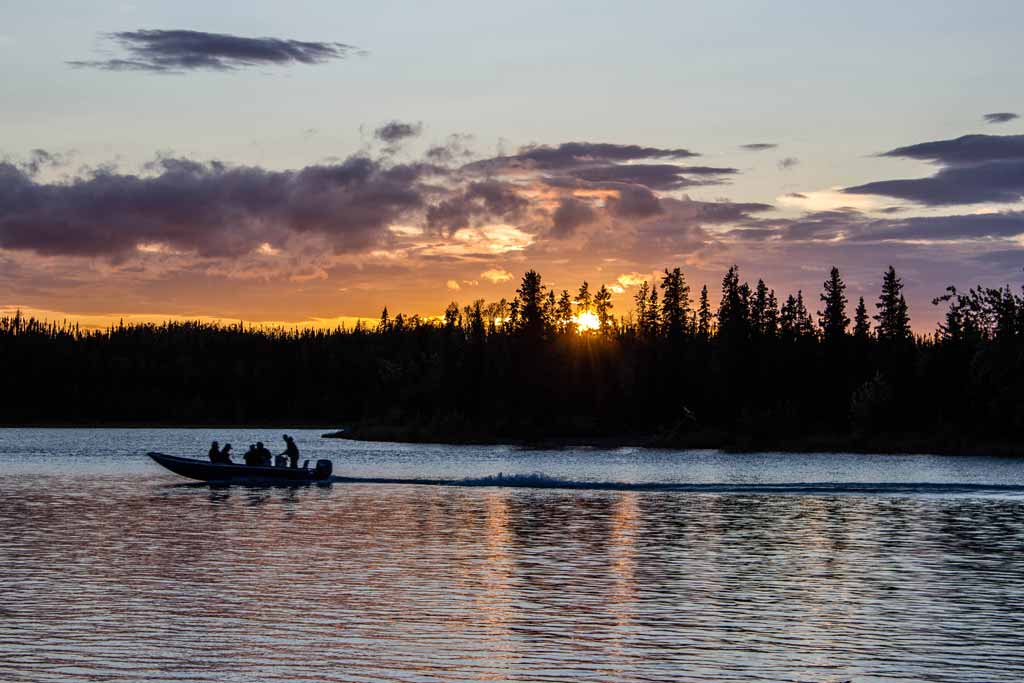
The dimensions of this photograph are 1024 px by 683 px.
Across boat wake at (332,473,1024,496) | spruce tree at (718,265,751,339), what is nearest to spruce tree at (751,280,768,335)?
spruce tree at (718,265,751,339)

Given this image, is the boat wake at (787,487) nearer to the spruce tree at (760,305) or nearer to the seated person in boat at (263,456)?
the seated person in boat at (263,456)

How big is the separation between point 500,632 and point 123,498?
4175 centimetres

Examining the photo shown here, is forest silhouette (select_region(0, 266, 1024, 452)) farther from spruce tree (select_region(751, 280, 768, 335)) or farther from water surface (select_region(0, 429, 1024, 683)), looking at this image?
water surface (select_region(0, 429, 1024, 683))

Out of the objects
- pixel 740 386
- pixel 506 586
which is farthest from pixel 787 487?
pixel 740 386

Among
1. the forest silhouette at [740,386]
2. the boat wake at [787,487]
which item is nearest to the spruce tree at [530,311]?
the forest silhouette at [740,386]

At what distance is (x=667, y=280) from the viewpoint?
7687 inches

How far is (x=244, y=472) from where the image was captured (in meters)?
72.8

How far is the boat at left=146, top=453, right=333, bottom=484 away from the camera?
7181 cm

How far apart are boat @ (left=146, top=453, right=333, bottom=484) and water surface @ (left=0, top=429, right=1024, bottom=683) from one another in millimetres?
3801

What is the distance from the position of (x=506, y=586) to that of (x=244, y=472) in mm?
43526

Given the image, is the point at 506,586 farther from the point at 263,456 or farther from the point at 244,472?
the point at 263,456

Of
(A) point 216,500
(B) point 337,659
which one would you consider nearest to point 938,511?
(A) point 216,500

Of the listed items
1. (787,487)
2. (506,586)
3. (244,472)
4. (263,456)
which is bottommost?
(506,586)

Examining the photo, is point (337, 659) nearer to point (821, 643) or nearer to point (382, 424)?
point (821, 643)
